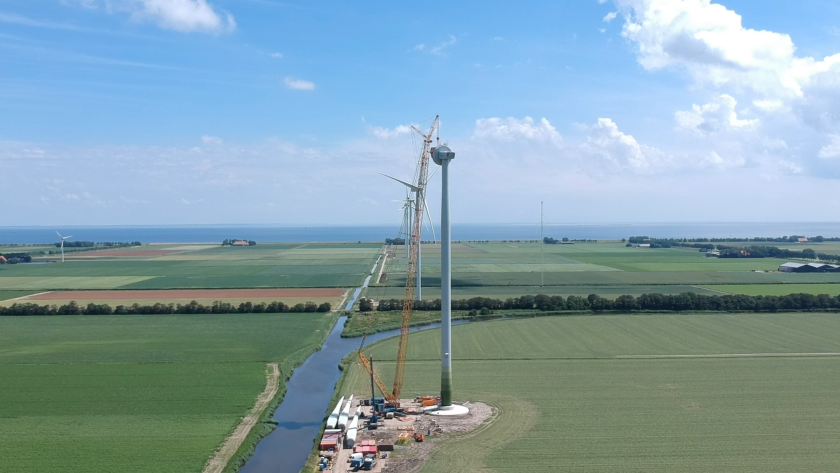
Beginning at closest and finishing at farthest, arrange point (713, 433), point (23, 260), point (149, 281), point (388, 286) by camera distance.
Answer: point (713, 433) → point (388, 286) → point (149, 281) → point (23, 260)

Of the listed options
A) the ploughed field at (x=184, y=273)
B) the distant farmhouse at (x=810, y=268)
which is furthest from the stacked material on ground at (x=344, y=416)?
the distant farmhouse at (x=810, y=268)

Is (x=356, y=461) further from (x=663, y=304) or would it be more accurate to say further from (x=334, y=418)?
(x=663, y=304)

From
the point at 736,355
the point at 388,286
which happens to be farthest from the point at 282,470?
the point at 388,286

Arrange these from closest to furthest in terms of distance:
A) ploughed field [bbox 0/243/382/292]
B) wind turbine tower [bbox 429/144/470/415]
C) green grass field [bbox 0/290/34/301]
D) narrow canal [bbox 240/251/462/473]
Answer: narrow canal [bbox 240/251/462/473]
wind turbine tower [bbox 429/144/470/415]
green grass field [bbox 0/290/34/301]
ploughed field [bbox 0/243/382/292]

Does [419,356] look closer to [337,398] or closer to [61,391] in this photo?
[337,398]

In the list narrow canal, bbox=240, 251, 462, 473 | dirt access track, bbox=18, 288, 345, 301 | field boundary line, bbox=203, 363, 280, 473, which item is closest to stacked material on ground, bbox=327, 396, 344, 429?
narrow canal, bbox=240, 251, 462, 473

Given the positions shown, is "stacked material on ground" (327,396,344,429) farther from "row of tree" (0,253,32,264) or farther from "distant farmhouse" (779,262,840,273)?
"row of tree" (0,253,32,264)

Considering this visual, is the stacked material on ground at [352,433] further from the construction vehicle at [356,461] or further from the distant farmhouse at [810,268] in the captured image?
the distant farmhouse at [810,268]

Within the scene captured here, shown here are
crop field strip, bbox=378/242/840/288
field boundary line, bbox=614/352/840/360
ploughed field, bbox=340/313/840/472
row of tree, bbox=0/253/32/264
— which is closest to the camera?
ploughed field, bbox=340/313/840/472

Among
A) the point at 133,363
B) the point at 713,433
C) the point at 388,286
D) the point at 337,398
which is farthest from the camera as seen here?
the point at 388,286
